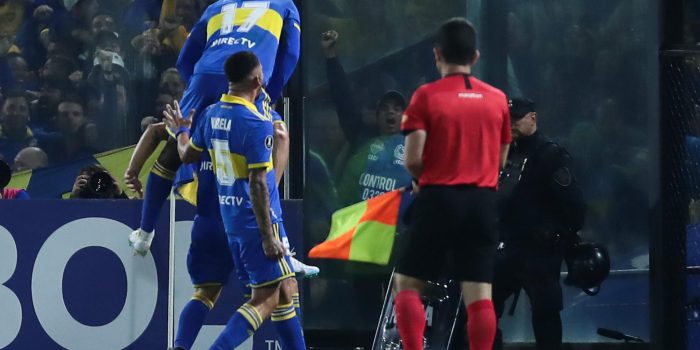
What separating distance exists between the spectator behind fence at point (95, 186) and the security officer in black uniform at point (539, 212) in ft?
9.68

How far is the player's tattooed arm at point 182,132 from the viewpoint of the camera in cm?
827

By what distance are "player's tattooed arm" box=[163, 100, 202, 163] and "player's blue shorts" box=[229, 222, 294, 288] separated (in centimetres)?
56

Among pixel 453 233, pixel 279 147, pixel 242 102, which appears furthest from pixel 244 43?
pixel 453 233

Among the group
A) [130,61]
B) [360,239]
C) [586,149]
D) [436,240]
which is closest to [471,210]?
[436,240]

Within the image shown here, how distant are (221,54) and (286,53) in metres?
0.43

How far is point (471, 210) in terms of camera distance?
7152 millimetres

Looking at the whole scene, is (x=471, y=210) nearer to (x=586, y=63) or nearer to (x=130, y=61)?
(x=586, y=63)

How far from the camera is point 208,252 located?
339 inches

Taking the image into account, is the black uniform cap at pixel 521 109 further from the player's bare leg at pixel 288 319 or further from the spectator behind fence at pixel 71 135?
the spectator behind fence at pixel 71 135

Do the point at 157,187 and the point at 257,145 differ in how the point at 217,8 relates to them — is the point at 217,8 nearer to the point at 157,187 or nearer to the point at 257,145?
the point at 157,187

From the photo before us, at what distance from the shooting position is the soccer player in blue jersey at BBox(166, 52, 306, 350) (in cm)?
788

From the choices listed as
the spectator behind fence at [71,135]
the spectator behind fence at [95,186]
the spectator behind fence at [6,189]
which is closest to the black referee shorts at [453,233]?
the spectator behind fence at [95,186]

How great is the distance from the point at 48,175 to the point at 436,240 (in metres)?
5.15

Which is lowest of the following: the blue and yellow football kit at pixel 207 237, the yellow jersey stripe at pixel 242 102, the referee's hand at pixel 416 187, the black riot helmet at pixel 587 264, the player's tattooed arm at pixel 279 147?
the black riot helmet at pixel 587 264
